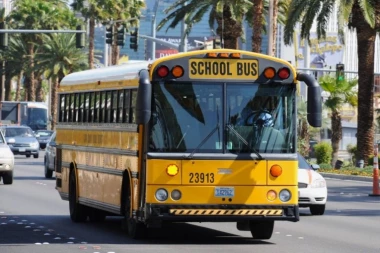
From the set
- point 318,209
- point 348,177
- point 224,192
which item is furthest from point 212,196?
point 348,177

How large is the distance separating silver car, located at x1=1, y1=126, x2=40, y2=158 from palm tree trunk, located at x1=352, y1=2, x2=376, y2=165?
744 inches

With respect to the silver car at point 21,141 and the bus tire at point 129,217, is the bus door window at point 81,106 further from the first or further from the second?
the silver car at point 21,141

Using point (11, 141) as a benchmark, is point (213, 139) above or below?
above

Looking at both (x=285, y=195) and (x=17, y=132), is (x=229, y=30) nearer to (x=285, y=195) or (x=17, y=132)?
(x=17, y=132)

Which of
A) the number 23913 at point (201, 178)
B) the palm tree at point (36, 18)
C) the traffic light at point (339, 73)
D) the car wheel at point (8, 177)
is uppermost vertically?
the palm tree at point (36, 18)

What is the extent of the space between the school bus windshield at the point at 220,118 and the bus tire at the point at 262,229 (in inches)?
52.1

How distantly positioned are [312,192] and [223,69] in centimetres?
714

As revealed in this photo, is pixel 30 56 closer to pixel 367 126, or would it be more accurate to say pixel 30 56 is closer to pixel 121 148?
pixel 367 126

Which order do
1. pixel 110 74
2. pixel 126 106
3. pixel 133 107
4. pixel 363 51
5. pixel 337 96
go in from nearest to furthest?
pixel 133 107 < pixel 126 106 < pixel 110 74 < pixel 363 51 < pixel 337 96

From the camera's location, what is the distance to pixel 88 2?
82.7 m

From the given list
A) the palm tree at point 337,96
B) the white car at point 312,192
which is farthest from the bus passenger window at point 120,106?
the palm tree at point 337,96

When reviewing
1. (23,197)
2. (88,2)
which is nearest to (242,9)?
(23,197)

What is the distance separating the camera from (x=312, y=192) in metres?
23.5

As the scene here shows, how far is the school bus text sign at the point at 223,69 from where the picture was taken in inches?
664
